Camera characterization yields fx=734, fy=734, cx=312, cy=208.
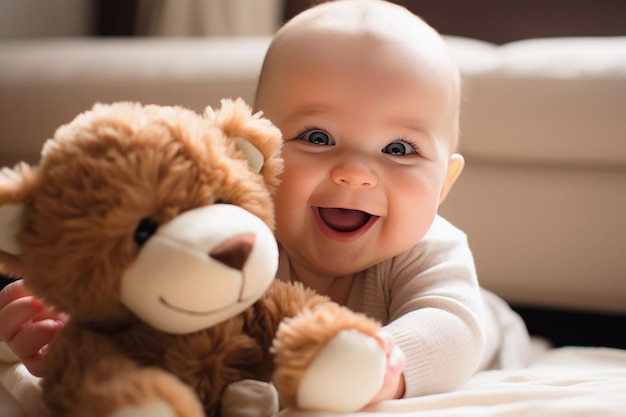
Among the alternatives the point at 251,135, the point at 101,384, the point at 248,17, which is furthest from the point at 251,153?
the point at 248,17

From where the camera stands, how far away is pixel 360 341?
569 millimetres

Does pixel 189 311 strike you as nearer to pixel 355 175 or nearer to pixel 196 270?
pixel 196 270

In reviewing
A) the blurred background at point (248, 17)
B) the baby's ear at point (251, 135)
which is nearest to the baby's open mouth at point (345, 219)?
the baby's ear at point (251, 135)

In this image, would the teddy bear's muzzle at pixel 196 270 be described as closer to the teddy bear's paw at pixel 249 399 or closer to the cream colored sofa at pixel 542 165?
the teddy bear's paw at pixel 249 399

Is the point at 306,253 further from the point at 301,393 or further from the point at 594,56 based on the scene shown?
the point at 594,56

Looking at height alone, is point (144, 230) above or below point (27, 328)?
above

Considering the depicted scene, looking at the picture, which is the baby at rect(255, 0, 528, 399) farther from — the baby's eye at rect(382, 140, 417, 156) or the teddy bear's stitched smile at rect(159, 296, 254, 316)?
the teddy bear's stitched smile at rect(159, 296, 254, 316)

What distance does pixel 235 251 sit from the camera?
55 cm

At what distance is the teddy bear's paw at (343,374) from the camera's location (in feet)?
1.83

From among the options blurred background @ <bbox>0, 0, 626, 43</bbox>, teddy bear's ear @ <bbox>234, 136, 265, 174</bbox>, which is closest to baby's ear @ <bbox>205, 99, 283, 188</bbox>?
teddy bear's ear @ <bbox>234, 136, 265, 174</bbox>

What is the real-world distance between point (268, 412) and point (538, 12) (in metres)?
1.68

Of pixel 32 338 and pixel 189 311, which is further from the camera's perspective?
pixel 32 338

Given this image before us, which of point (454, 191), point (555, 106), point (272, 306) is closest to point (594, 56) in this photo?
point (555, 106)

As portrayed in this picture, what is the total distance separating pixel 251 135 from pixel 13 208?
22 centimetres
